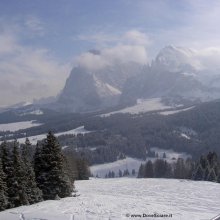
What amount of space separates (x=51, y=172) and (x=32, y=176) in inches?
208

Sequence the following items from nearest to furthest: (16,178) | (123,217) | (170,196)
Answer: (123,217) < (16,178) < (170,196)

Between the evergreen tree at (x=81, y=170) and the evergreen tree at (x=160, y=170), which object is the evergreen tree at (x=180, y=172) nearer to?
the evergreen tree at (x=160, y=170)

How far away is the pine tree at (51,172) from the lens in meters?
64.3

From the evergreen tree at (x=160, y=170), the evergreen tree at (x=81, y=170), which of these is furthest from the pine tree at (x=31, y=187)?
the evergreen tree at (x=160, y=170)

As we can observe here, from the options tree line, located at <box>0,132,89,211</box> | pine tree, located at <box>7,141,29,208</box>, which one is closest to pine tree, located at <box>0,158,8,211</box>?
tree line, located at <box>0,132,89,211</box>

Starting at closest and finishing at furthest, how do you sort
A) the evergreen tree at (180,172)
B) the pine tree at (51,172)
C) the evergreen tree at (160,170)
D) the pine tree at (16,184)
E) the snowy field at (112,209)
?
the snowy field at (112,209) < the pine tree at (16,184) < the pine tree at (51,172) < the evergreen tree at (180,172) < the evergreen tree at (160,170)

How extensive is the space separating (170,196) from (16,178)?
23.8 m

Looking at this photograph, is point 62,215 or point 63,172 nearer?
point 62,215

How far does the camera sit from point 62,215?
1849 inches

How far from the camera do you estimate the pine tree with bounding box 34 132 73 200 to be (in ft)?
211

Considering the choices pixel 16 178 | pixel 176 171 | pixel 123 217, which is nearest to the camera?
pixel 123 217

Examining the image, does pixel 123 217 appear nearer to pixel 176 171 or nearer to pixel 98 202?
pixel 98 202

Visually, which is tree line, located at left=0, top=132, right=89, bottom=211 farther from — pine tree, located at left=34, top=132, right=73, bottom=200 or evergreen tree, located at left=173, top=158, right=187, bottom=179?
evergreen tree, located at left=173, top=158, right=187, bottom=179

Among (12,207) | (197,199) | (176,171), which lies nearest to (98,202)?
(12,207)
